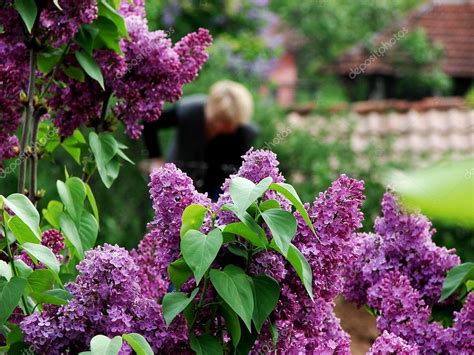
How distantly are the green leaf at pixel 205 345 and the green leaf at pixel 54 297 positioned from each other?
0.79 feet

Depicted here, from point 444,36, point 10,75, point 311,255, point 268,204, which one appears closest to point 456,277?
point 311,255

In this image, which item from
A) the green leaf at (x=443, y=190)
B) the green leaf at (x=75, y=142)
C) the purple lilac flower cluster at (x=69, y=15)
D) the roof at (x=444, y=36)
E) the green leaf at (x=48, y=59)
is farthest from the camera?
the roof at (x=444, y=36)

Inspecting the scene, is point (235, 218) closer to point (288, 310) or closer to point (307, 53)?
point (288, 310)

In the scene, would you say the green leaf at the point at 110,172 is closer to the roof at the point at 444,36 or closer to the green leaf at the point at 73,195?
the green leaf at the point at 73,195

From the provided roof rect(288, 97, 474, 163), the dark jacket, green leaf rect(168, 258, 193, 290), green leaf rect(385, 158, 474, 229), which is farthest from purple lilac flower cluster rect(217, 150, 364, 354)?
roof rect(288, 97, 474, 163)

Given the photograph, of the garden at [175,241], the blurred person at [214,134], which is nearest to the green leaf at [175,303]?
the garden at [175,241]

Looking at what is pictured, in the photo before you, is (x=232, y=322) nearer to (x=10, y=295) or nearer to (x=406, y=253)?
(x=10, y=295)

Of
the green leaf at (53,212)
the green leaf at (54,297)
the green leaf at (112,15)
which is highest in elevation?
the green leaf at (112,15)

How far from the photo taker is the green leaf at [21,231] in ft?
5.37

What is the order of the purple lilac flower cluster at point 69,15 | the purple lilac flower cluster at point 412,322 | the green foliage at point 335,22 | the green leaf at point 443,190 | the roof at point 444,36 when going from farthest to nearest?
the green foliage at point 335,22
the roof at point 444,36
the purple lilac flower cluster at point 69,15
the purple lilac flower cluster at point 412,322
the green leaf at point 443,190

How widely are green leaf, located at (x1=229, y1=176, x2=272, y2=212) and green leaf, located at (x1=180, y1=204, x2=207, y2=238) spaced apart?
9cm

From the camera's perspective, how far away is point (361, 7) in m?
23.2

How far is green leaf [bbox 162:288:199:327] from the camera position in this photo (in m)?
1.41

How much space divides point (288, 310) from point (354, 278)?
483mm
